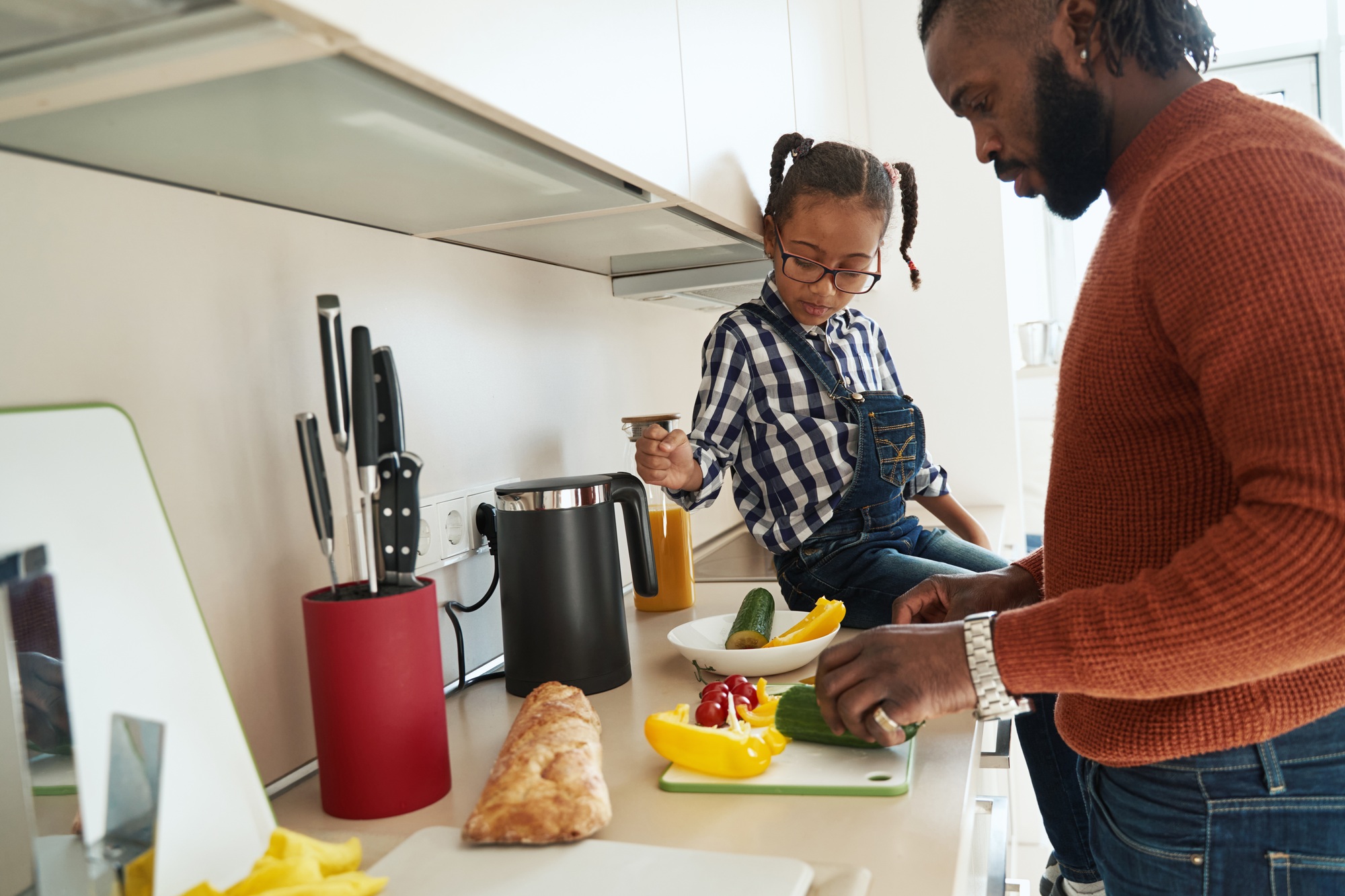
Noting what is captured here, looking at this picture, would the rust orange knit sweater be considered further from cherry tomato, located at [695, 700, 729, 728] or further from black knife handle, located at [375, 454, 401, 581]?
black knife handle, located at [375, 454, 401, 581]

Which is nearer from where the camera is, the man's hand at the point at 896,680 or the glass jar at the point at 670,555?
the man's hand at the point at 896,680

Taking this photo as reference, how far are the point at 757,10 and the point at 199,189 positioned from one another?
2.83 ft

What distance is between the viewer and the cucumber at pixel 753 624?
110cm

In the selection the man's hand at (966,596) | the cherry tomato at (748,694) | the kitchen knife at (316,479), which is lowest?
the cherry tomato at (748,694)

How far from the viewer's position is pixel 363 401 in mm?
753

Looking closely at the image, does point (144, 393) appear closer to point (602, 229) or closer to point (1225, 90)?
point (602, 229)

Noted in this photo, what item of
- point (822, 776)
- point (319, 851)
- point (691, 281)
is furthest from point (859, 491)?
point (319, 851)

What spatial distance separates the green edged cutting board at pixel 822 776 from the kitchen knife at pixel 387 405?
1.17 feet

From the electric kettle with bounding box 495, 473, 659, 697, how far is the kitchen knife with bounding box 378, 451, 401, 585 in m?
0.24

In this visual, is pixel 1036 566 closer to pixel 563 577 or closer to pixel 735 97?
pixel 563 577

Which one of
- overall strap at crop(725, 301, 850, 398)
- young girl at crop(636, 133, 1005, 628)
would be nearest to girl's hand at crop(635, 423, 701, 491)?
young girl at crop(636, 133, 1005, 628)

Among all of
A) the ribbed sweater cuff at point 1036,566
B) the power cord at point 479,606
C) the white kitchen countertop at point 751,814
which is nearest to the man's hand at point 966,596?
the ribbed sweater cuff at point 1036,566

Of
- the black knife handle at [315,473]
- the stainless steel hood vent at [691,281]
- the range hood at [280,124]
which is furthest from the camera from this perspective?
the stainless steel hood vent at [691,281]

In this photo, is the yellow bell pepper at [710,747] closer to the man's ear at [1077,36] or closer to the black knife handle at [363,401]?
the black knife handle at [363,401]
